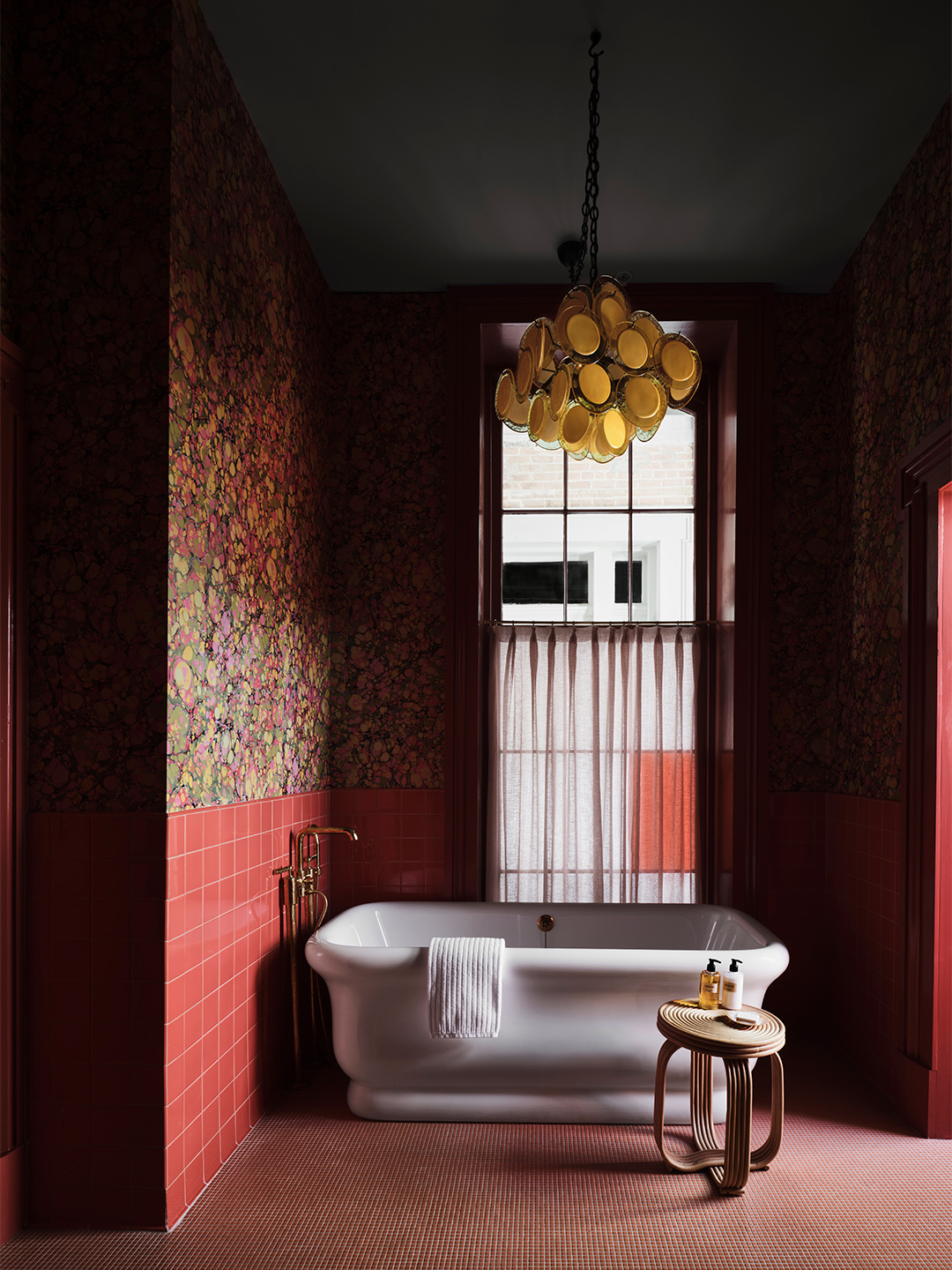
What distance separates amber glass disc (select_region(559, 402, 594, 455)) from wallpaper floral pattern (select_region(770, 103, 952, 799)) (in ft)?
3.99

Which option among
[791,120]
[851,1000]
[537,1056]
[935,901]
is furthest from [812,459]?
[537,1056]

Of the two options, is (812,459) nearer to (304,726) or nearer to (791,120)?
(791,120)

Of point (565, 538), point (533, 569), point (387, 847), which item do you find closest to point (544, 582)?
point (533, 569)

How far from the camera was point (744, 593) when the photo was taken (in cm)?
404

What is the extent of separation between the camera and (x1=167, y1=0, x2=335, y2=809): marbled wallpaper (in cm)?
250

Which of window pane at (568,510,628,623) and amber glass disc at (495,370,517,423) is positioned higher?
amber glass disc at (495,370,517,423)

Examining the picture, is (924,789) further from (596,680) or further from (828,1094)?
(596,680)

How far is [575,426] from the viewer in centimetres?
254

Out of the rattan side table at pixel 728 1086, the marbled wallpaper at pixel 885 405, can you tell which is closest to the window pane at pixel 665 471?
the marbled wallpaper at pixel 885 405

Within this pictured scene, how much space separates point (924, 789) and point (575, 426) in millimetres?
1671

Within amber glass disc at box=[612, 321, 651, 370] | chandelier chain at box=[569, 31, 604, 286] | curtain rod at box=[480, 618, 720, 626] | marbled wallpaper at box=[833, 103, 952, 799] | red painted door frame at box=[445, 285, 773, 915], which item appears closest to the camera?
amber glass disc at box=[612, 321, 651, 370]

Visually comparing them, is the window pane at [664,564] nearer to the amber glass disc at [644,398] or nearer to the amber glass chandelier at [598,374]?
the amber glass chandelier at [598,374]

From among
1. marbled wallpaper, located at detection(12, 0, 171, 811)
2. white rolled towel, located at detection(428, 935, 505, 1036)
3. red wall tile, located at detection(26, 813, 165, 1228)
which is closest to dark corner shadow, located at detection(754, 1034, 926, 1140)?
white rolled towel, located at detection(428, 935, 505, 1036)

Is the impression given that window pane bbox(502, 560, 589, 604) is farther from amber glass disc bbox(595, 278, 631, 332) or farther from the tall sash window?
amber glass disc bbox(595, 278, 631, 332)
